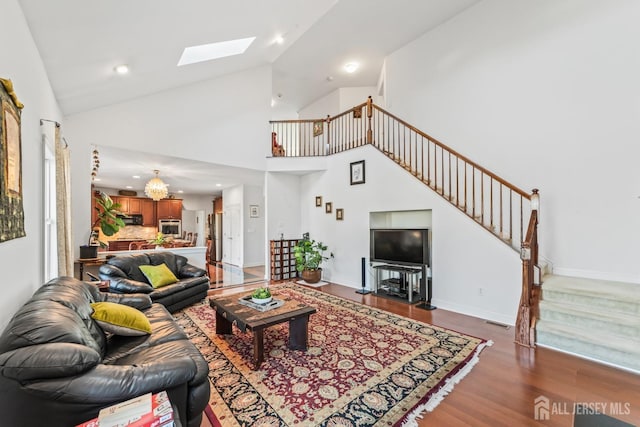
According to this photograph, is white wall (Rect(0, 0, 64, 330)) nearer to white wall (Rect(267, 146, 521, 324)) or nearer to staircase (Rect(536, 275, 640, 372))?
white wall (Rect(267, 146, 521, 324))

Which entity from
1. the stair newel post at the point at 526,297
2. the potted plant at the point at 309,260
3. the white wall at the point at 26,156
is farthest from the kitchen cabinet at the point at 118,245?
the stair newel post at the point at 526,297

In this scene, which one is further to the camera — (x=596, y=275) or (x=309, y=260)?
(x=309, y=260)

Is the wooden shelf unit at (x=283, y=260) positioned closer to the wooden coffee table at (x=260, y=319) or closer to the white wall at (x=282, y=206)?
the white wall at (x=282, y=206)

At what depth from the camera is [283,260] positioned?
21.3 ft

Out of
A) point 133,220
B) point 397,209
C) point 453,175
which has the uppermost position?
point 453,175

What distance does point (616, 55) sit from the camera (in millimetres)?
3375

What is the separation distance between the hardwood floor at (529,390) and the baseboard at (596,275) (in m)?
1.45

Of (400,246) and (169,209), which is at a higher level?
(169,209)

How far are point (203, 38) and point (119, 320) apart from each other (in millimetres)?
3473

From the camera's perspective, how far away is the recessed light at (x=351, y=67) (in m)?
6.64

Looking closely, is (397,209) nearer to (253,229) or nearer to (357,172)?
(357,172)

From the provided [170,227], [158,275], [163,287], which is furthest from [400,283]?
[170,227]

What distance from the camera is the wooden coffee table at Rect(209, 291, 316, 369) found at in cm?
248

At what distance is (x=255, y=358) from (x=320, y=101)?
7889mm
